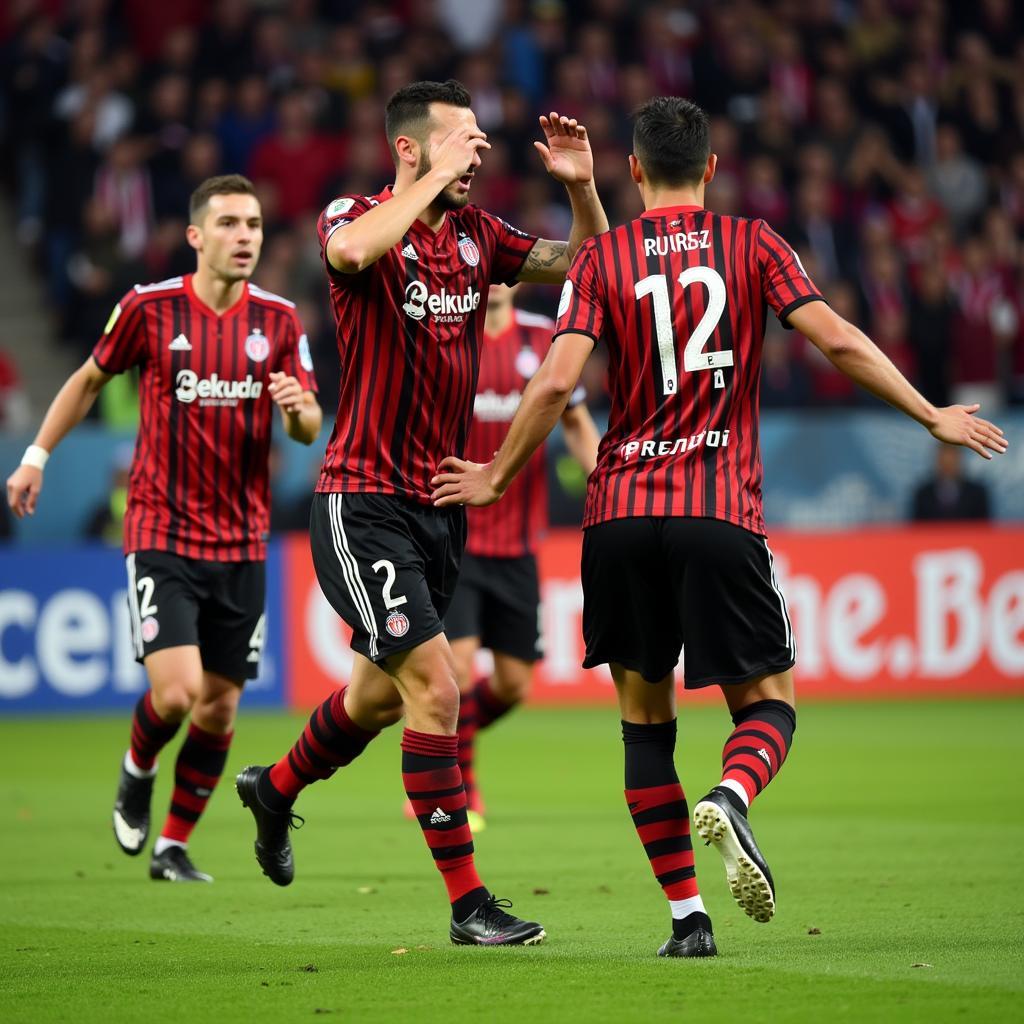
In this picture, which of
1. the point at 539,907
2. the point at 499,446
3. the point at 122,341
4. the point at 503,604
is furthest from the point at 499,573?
the point at 539,907

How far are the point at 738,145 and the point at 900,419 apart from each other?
4.29 m

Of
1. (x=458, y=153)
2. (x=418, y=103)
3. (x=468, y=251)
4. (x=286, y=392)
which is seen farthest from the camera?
(x=286, y=392)

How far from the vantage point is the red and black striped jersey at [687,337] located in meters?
5.27

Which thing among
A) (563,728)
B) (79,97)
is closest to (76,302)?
(79,97)

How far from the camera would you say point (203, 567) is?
7.38 metres

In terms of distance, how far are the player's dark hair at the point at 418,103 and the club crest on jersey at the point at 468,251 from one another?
353 mm

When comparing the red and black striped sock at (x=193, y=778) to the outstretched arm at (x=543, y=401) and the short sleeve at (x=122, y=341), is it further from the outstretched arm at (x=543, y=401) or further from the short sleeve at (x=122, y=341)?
the outstretched arm at (x=543, y=401)

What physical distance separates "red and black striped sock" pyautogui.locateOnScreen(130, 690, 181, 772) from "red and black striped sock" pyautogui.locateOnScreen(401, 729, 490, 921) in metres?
1.96

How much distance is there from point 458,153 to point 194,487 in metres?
2.35

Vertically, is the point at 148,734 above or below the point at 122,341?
below

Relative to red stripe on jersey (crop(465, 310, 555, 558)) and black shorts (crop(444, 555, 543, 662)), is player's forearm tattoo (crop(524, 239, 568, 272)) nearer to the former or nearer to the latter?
red stripe on jersey (crop(465, 310, 555, 558))

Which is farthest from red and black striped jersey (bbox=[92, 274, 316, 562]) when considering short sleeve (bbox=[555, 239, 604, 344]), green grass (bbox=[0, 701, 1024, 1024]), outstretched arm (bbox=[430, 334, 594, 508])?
short sleeve (bbox=[555, 239, 604, 344])

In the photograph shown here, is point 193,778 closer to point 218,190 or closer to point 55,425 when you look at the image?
point 55,425

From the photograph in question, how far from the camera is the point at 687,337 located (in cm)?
527
